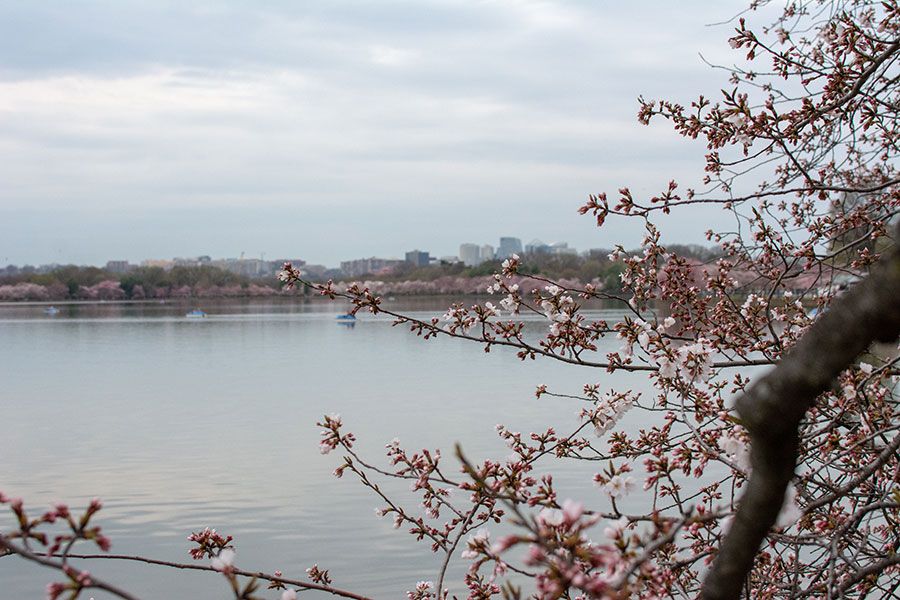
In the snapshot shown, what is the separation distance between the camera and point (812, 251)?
16.3 feet

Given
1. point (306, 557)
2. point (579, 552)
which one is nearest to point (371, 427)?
point (306, 557)

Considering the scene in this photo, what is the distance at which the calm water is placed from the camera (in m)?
11.4

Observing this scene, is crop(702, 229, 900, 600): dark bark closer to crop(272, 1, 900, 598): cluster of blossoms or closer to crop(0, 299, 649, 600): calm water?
crop(272, 1, 900, 598): cluster of blossoms

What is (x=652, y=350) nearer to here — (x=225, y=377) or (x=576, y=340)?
(x=576, y=340)

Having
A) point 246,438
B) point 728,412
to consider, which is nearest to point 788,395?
point 728,412

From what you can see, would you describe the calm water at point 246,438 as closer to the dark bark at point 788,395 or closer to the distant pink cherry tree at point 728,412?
the distant pink cherry tree at point 728,412

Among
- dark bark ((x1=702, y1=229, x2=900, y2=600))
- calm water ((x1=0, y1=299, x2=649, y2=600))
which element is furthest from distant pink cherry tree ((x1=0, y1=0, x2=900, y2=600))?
calm water ((x1=0, y1=299, x2=649, y2=600))

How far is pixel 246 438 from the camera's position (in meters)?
18.9

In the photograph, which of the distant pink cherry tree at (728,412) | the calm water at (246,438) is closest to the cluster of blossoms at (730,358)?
the distant pink cherry tree at (728,412)

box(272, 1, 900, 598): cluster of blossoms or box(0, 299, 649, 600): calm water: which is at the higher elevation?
box(272, 1, 900, 598): cluster of blossoms

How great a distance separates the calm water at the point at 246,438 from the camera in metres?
11.4

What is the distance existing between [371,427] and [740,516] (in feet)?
60.1

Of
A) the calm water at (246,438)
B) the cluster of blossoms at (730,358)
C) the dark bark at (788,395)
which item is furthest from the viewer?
the calm water at (246,438)

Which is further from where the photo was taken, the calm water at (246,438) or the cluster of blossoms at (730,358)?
the calm water at (246,438)
